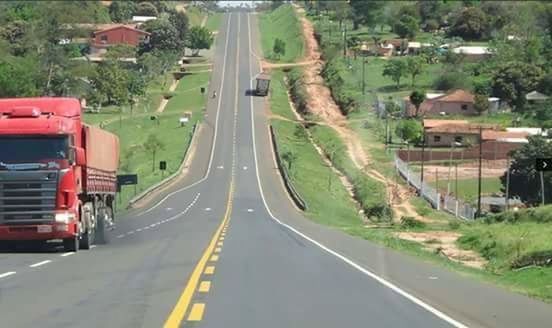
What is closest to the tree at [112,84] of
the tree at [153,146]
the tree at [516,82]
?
the tree at [153,146]

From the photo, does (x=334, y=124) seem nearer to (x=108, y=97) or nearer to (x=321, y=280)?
(x=108, y=97)

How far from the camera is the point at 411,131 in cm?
9450

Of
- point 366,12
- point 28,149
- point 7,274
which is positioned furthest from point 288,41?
point 7,274

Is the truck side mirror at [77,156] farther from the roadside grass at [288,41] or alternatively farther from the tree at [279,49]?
the tree at [279,49]

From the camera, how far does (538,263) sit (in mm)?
27016

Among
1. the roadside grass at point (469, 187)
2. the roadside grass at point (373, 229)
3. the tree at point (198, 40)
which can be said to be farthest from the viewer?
the tree at point (198, 40)

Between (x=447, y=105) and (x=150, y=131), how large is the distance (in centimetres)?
3292

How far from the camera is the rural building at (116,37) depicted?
156 meters

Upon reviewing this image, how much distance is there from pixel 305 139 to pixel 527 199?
37615mm

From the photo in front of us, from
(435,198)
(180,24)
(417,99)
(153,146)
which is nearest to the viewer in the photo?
(435,198)

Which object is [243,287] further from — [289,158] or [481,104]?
[481,104]

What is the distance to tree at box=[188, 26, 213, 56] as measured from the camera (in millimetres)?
163125

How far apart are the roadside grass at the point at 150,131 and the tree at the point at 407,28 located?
1835 inches

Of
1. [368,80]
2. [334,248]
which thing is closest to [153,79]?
[368,80]
